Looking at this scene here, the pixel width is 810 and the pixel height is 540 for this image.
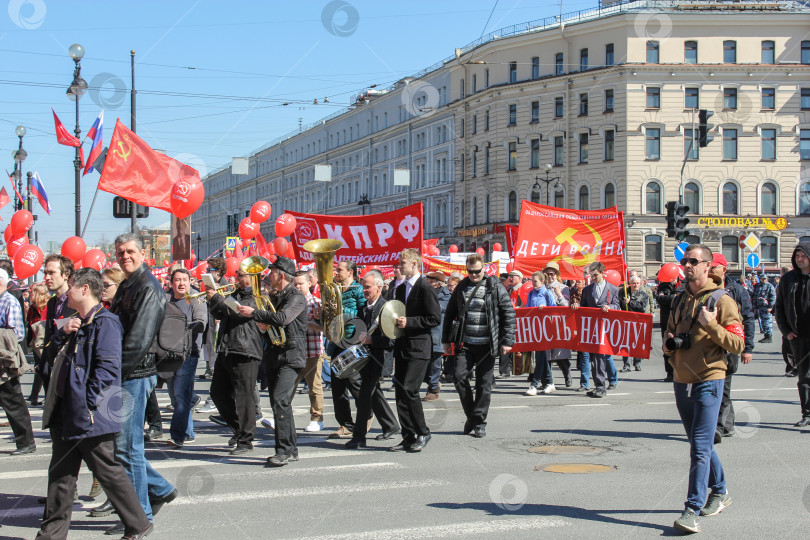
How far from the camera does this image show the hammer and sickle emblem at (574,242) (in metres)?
16.0

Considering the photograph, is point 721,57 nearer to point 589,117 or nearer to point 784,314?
point 589,117

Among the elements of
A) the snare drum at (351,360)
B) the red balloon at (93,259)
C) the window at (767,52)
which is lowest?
the snare drum at (351,360)

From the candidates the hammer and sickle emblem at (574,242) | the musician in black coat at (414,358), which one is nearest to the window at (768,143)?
the hammer and sickle emblem at (574,242)

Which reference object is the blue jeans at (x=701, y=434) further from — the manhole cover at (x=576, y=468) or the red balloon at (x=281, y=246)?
the red balloon at (x=281, y=246)

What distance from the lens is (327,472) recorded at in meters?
7.57

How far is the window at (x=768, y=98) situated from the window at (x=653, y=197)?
8.53m

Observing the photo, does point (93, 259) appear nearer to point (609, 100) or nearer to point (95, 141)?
point (95, 141)

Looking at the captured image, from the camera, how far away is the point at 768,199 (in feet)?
185

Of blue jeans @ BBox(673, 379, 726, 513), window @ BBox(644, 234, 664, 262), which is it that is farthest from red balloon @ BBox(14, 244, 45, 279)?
window @ BBox(644, 234, 664, 262)

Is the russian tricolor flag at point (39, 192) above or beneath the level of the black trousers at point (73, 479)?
above

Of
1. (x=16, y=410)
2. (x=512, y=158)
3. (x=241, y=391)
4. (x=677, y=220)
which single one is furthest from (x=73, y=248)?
A: (x=512, y=158)

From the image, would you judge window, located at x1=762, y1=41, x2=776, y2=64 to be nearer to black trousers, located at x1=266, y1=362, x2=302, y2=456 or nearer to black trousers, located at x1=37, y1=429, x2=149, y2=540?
black trousers, located at x1=266, y1=362, x2=302, y2=456

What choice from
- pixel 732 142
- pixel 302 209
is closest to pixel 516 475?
pixel 732 142

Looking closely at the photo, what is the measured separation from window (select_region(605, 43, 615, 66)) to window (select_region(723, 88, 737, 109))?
748 cm
